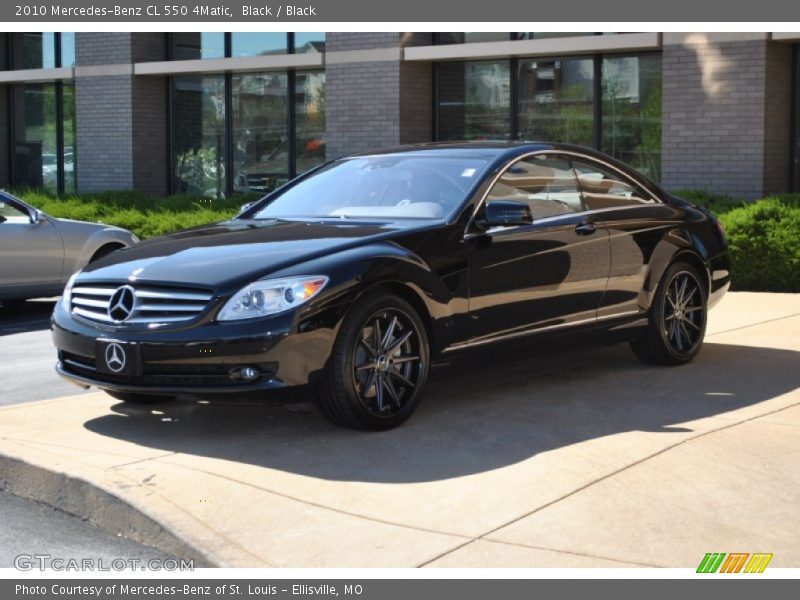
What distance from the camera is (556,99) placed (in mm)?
17531

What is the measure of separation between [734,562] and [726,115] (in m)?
11.5

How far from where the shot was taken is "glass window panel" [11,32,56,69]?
2284cm

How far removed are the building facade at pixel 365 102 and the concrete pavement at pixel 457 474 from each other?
796 cm

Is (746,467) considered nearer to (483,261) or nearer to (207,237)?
(483,261)

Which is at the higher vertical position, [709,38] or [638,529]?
[709,38]

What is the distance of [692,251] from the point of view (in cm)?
880

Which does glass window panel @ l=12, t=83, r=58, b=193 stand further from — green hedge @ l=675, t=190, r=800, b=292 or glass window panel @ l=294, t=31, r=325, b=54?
green hedge @ l=675, t=190, r=800, b=292

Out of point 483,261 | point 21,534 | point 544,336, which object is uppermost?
point 483,261

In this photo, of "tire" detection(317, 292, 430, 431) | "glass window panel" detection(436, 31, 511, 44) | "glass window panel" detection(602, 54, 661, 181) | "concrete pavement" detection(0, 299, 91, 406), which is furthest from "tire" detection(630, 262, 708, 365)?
"glass window panel" detection(436, 31, 511, 44)

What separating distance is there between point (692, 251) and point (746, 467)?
10.1 ft

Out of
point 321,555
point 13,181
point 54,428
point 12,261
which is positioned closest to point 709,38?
point 12,261

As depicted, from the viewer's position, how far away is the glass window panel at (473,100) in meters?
18.0

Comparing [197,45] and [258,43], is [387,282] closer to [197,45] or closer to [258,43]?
[258,43]

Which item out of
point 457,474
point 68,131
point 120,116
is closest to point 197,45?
point 120,116
